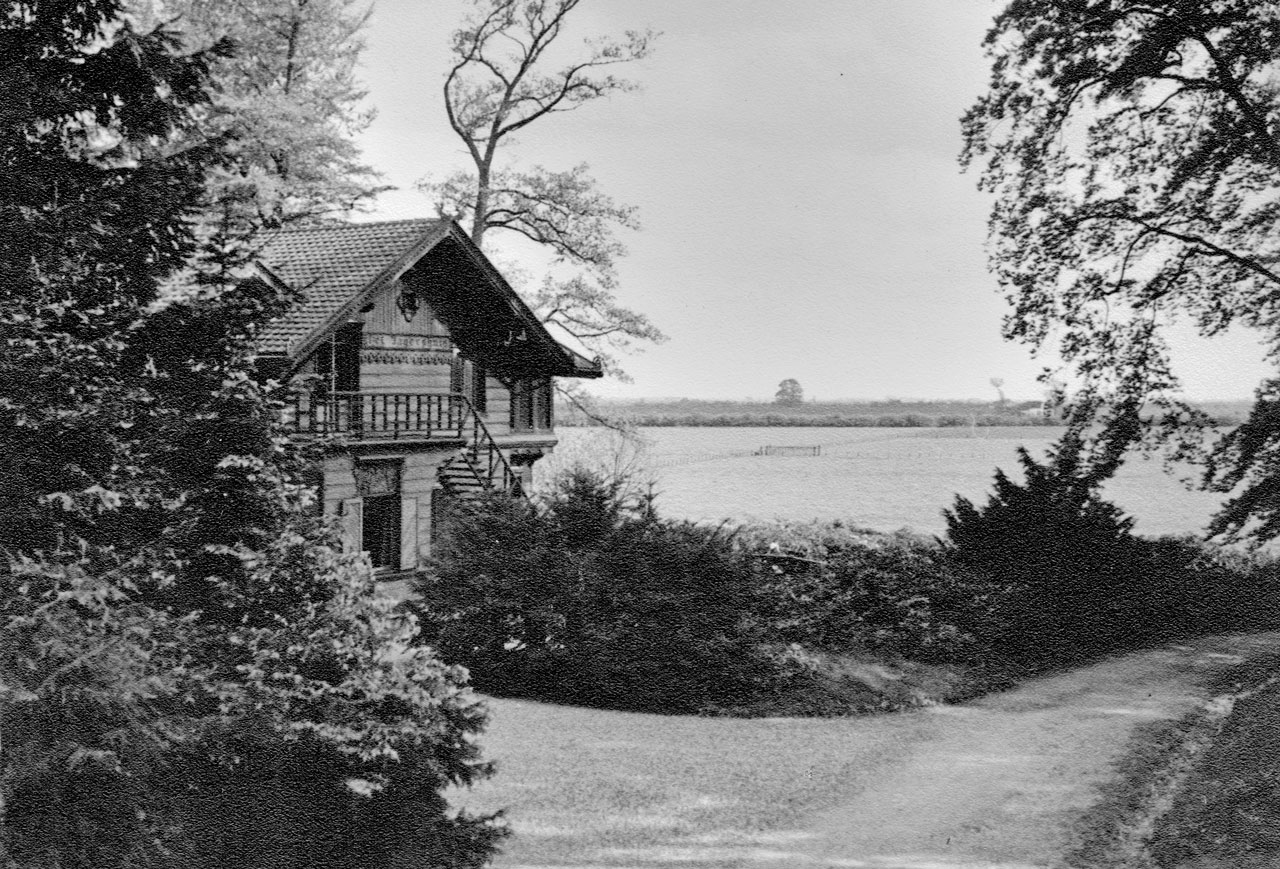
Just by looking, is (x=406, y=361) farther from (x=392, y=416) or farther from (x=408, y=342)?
(x=392, y=416)

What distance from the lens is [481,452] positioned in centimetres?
2294

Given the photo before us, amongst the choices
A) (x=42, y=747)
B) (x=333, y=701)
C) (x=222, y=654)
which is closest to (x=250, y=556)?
(x=222, y=654)

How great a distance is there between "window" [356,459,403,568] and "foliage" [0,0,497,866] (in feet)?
48.6

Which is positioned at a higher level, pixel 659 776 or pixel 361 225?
pixel 361 225

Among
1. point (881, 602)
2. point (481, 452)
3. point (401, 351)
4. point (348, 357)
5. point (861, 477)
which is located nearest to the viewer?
point (881, 602)

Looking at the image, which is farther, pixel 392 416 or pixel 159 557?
pixel 392 416

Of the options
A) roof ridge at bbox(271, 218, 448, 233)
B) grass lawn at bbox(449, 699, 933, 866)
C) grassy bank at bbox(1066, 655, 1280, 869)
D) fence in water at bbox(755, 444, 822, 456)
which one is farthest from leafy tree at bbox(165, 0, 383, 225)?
fence in water at bbox(755, 444, 822, 456)

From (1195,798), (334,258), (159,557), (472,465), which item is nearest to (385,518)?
(472,465)

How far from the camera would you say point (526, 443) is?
24484 millimetres

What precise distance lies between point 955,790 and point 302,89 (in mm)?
23630

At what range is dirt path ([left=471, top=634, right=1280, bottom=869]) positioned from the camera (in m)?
7.34

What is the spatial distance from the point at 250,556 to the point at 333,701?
974mm

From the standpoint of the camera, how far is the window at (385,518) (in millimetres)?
20594

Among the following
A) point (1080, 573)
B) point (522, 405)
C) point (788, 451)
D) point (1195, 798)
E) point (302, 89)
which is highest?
point (302, 89)
